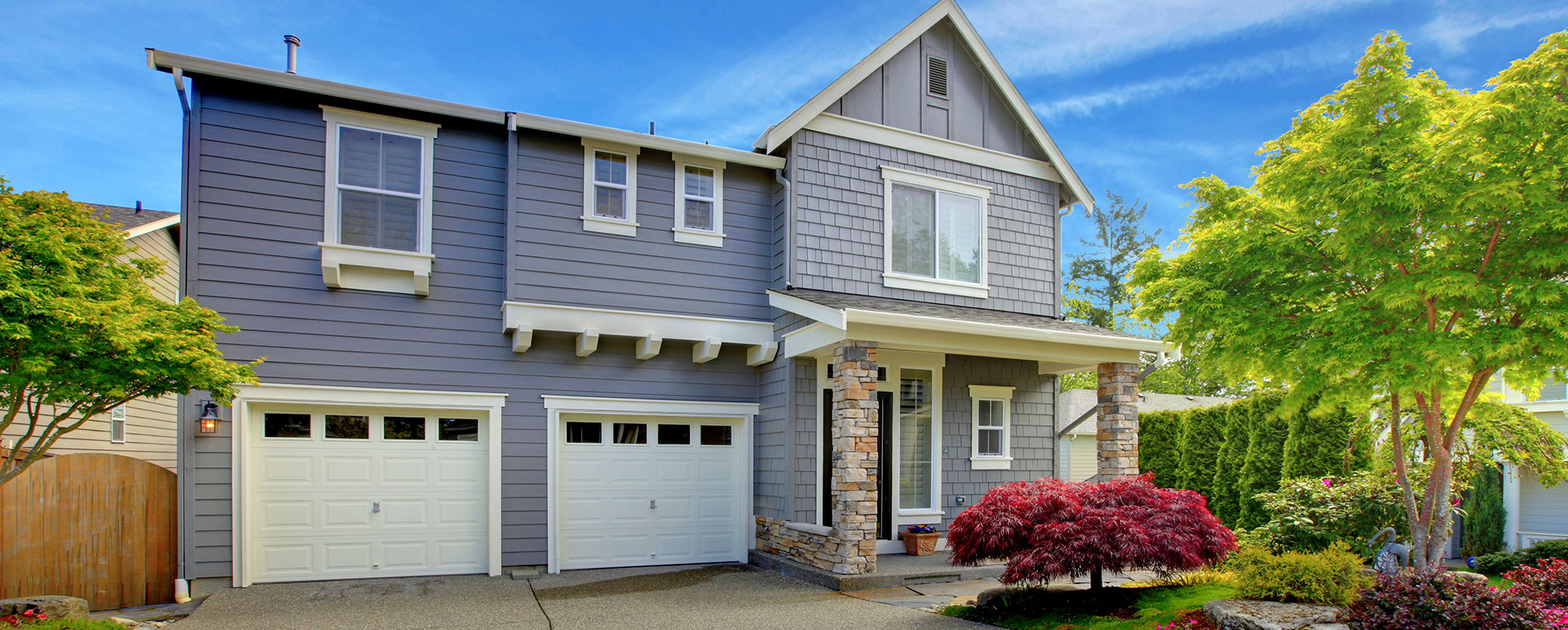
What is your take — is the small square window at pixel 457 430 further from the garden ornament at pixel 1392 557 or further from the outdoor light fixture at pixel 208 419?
the garden ornament at pixel 1392 557

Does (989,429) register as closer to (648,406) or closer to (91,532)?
(648,406)

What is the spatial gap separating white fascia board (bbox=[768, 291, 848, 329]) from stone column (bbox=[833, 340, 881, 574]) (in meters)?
0.41

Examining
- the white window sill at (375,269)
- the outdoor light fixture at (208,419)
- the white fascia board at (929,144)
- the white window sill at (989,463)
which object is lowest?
the white window sill at (989,463)

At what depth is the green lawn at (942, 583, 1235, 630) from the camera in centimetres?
709

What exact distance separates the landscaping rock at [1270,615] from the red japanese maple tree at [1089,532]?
0.73 m

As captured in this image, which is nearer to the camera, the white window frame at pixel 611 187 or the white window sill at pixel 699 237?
the white window frame at pixel 611 187

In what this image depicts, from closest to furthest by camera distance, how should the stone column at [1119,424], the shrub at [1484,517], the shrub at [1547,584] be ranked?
the shrub at [1547,584] < the stone column at [1119,424] < the shrub at [1484,517]

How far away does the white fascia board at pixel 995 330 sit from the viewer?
898 centimetres

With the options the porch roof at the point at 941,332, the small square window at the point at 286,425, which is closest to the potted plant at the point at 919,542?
the porch roof at the point at 941,332

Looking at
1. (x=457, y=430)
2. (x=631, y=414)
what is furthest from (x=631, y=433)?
(x=457, y=430)

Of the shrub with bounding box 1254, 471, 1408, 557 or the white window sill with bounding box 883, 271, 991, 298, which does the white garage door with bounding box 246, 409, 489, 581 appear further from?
the shrub with bounding box 1254, 471, 1408, 557

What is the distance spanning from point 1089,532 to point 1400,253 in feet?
11.9

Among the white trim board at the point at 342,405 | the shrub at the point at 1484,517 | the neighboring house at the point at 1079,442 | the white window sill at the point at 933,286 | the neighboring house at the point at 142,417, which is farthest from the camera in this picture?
the neighboring house at the point at 1079,442

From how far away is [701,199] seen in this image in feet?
36.2
